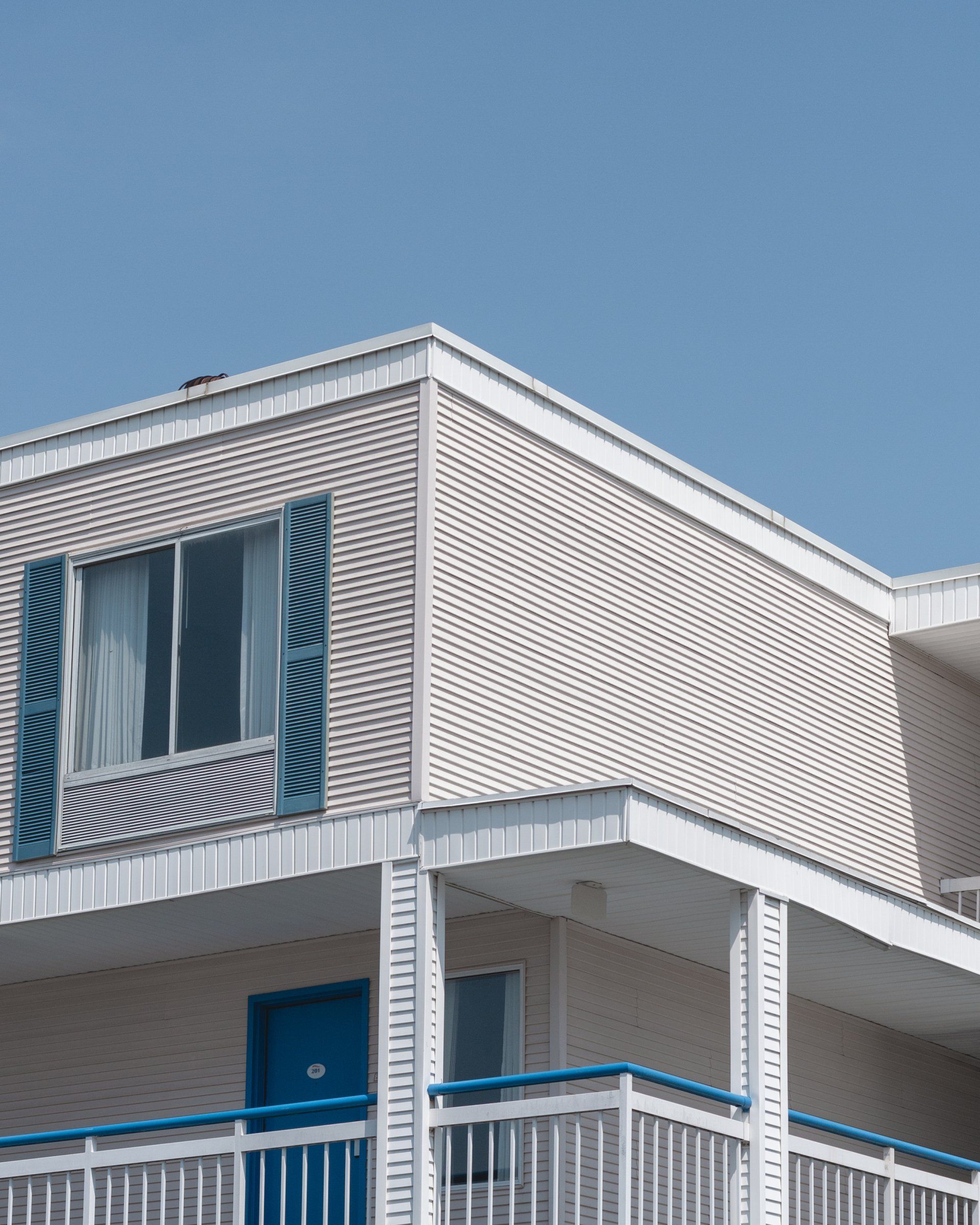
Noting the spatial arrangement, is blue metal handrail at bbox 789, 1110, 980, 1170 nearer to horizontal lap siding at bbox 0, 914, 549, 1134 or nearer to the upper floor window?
horizontal lap siding at bbox 0, 914, 549, 1134

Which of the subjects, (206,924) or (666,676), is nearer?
(206,924)

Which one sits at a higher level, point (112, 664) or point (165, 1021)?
point (112, 664)

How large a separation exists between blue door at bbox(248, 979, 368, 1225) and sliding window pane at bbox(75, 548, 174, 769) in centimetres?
223

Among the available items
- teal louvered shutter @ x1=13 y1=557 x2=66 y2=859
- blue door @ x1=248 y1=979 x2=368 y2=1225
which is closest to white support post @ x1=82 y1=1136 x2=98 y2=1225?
blue door @ x1=248 y1=979 x2=368 y2=1225

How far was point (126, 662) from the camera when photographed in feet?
51.5

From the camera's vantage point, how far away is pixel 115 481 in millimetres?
16078

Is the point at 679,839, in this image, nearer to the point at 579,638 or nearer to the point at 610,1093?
the point at 610,1093

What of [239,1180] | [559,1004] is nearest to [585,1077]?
[559,1004]

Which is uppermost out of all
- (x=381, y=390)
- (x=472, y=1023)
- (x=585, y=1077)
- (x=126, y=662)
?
(x=381, y=390)

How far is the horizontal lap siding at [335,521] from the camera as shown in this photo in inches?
557

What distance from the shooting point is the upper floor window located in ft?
49.4

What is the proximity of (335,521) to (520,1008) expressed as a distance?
3633 mm

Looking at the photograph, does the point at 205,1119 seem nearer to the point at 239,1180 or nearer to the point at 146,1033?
the point at 239,1180

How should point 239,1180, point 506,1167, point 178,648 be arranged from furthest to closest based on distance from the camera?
point 178,648 → point 506,1167 → point 239,1180
